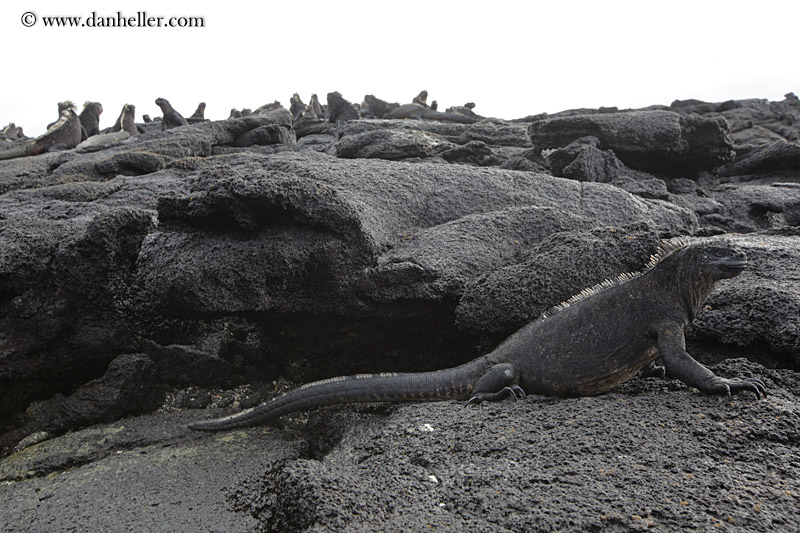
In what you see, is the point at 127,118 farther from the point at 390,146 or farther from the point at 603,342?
the point at 603,342

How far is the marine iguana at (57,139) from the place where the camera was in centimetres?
1409

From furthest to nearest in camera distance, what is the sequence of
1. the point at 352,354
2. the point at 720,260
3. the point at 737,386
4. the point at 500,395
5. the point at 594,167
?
the point at 594,167, the point at 352,354, the point at 500,395, the point at 720,260, the point at 737,386

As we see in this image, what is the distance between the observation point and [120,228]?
419 centimetres

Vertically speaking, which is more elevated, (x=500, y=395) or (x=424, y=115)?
(x=424, y=115)

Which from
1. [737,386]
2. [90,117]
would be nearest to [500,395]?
[737,386]

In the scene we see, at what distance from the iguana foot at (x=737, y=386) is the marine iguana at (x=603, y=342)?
64 mm

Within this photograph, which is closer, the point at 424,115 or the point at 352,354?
the point at 352,354

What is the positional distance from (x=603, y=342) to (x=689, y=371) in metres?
0.47

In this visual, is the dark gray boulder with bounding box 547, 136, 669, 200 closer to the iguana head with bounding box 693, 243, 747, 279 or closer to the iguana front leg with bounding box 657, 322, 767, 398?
the iguana head with bounding box 693, 243, 747, 279

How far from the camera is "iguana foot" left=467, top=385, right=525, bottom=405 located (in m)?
3.22

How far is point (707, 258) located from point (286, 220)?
283 cm

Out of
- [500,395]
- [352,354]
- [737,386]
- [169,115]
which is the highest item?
[169,115]

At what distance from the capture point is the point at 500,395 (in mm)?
3225

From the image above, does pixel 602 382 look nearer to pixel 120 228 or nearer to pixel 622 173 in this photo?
pixel 120 228
